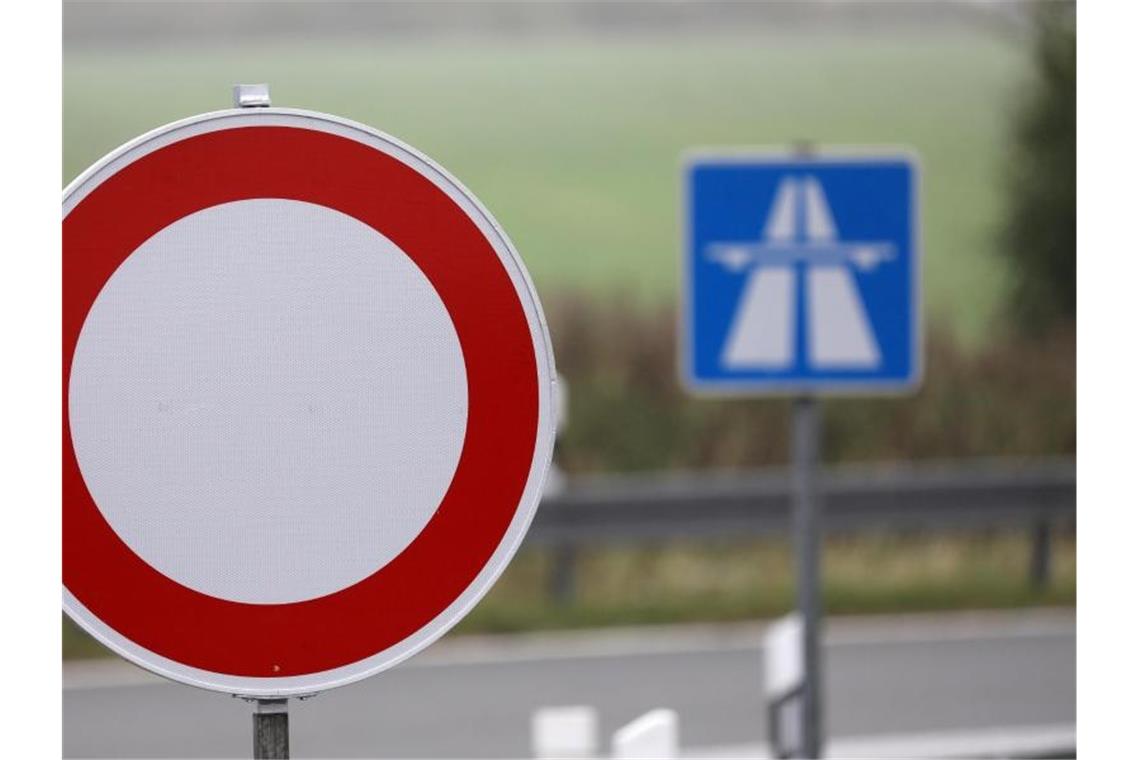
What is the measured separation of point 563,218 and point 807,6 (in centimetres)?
1189

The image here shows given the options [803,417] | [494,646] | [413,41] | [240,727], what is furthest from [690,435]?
[413,41]

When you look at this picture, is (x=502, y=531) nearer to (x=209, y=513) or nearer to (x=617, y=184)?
(x=209, y=513)

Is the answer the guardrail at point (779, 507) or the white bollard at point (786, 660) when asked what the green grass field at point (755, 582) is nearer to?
the guardrail at point (779, 507)

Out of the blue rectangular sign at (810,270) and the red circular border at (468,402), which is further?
the blue rectangular sign at (810,270)

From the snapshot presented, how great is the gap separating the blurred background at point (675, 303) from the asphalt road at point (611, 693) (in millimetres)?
33

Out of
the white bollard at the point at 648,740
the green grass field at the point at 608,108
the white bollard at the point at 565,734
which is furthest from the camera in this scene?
the green grass field at the point at 608,108

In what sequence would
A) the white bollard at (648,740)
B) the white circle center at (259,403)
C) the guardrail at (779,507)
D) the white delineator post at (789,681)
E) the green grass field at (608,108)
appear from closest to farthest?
1. the white circle center at (259,403)
2. the white bollard at (648,740)
3. the white delineator post at (789,681)
4. the guardrail at (779,507)
5. the green grass field at (608,108)

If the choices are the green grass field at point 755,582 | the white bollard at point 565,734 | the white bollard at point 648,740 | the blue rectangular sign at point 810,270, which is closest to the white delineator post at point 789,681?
the blue rectangular sign at point 810,270

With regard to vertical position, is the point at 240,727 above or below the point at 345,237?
below

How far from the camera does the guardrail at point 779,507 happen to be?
12027 millimetres

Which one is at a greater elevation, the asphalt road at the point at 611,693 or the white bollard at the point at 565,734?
the white bollard at the point at 565,734

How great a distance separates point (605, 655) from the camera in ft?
35.5

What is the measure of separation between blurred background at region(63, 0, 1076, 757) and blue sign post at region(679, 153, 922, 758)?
327 cm

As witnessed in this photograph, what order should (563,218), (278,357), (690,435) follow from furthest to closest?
(563,218) < (690,435) < (278,357)
